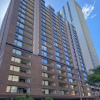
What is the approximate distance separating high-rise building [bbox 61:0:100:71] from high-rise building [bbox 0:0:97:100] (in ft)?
81.3

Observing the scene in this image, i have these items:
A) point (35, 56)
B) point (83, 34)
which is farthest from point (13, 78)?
point (83, 34)

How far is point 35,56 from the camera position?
117 feet

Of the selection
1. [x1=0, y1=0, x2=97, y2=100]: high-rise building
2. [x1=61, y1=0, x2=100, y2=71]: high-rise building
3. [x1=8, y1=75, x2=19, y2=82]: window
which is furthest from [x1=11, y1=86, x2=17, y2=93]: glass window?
[x1=61, y1=0, x2=100, y2=71]: high-rise building

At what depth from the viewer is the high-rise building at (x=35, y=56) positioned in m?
27.8

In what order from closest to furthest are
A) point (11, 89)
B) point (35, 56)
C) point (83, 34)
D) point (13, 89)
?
point (11, 89), point (13, 89), point (35, 56), point (83, 34)

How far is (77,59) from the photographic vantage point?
5878cm

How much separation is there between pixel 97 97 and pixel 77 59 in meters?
23.0

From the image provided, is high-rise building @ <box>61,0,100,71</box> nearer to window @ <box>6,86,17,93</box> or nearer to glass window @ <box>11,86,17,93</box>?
glass window @ <box>11,86,17,93</box>

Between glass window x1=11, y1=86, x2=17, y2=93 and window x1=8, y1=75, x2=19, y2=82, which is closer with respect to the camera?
glass window x1=11, y1=86, x2=17, y2=93

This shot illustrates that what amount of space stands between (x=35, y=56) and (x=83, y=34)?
217 feet

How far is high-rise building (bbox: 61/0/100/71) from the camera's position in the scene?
8050cm

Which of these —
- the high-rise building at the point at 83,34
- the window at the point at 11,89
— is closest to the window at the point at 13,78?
the window at the point at 11,89

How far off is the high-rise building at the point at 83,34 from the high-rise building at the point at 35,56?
24772 millimetres

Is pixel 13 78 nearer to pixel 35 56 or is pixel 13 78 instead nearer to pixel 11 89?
pixel 11 89
